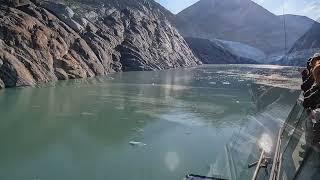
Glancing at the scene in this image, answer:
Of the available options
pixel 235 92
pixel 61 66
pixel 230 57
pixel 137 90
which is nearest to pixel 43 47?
pixel 61 66

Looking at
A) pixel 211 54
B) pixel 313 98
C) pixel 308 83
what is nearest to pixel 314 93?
pixel 313 98

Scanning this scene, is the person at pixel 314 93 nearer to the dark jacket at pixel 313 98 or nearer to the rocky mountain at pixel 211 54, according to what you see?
the dark jacket at pixel 313 98

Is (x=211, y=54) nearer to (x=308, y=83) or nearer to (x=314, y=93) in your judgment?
(x=308, y=83)

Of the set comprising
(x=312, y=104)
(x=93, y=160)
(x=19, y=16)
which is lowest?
(x=93, y=160)

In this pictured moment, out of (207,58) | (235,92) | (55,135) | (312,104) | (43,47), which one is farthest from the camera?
(207,58)

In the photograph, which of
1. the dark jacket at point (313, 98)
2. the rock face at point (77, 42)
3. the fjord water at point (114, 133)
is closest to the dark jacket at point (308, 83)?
the dark jacket at point (313, 98)

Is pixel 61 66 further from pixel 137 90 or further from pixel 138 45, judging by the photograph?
pixel 138 45
